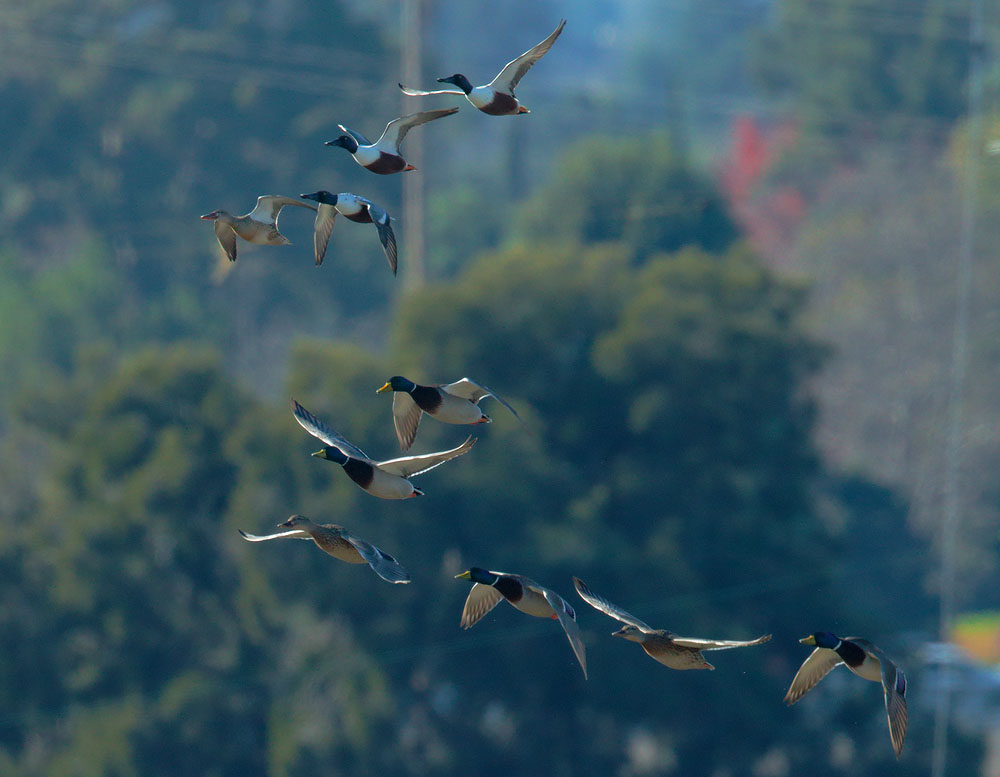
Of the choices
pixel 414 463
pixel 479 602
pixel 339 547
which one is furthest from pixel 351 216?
pixel 479 602

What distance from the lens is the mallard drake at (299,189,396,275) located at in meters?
2.46

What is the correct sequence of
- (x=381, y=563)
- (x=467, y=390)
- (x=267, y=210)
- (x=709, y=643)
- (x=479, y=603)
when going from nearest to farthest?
1. (x=709, y=643)
2. (x=381, y=563)
3. (x=479, y=603)
4. (x=467, y=390)
5. (x=267, y=210)

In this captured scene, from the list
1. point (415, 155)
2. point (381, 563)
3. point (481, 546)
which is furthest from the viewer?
point (415, 155)

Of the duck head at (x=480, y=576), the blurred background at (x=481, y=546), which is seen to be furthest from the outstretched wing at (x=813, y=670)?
the blurred background at (x=481, y=546)

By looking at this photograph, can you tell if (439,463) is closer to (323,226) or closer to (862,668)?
(323,226)

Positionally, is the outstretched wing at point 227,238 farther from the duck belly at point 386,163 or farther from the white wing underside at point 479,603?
the white wing underside at point 479,603

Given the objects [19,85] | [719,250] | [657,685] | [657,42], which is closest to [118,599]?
[657,685]

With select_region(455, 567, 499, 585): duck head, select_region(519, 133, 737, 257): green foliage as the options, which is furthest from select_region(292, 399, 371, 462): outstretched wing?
select_region(519, 133, 737, 257): green foliage

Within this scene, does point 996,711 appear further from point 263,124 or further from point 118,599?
point 263,124

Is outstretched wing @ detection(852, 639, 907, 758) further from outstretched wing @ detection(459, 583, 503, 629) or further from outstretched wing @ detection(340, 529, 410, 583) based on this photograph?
outstretched wing @ detection(340, 529, 410, 583)

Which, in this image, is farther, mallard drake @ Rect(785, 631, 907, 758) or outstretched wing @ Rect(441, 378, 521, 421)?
outstretched wing @ Rect(441, 378, 521, 421)

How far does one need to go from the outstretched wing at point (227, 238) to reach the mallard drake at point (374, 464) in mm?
335

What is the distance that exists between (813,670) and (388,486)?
2.48 feet

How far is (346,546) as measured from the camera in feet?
7.91
